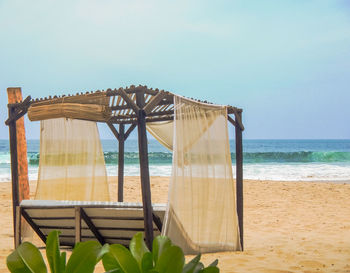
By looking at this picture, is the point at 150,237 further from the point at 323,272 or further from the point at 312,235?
the point at 312,235

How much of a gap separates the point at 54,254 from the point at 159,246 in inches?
5.0

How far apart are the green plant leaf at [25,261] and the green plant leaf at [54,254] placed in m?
0.02

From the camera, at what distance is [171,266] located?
1.83 feet

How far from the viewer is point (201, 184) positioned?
202 inches

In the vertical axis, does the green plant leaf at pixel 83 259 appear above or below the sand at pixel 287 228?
above

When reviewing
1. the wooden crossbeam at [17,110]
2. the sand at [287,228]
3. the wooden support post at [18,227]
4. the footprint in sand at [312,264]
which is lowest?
the sand at [287,228]

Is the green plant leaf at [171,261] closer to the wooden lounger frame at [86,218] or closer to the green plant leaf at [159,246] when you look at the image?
the green plant leaf at [159,246]

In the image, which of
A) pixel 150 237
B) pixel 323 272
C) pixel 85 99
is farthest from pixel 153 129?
pixel 323 272

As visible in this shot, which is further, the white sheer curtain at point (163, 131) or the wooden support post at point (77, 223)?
the white sheer curtain at point (163, 131)

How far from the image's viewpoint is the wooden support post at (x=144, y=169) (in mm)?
4793

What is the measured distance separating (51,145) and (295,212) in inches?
227

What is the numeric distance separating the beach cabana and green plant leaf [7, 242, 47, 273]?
13.4 ft

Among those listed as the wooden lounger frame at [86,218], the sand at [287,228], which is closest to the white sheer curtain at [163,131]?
the wooden lounger frame at [86,218]

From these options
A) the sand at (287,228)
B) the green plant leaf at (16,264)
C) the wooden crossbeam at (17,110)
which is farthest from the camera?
the wooden crossbeam at (17,110)
